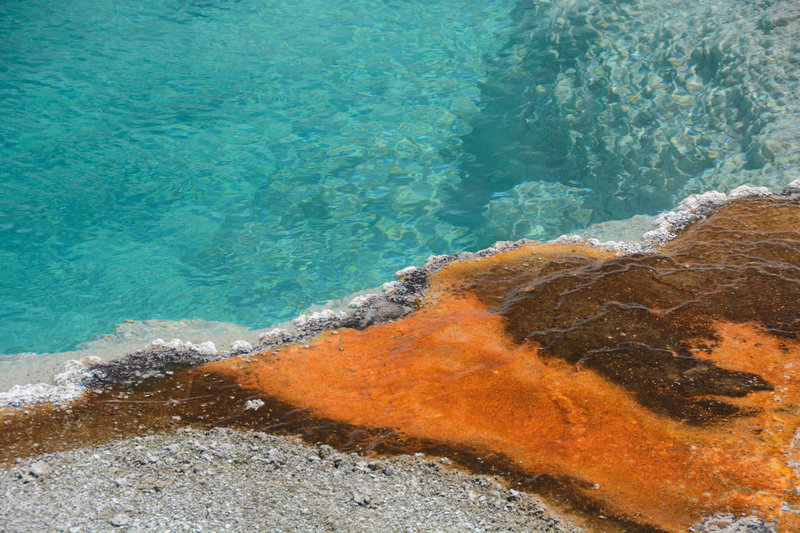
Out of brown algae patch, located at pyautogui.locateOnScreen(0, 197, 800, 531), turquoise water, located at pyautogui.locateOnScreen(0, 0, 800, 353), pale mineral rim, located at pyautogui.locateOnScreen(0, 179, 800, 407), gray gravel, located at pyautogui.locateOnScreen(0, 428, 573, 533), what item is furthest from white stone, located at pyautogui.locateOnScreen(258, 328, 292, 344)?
turquoise water, located at pyautogui.locateOnScreen(0, 0, 800, 353)

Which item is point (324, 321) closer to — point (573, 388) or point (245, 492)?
point (245, 492)

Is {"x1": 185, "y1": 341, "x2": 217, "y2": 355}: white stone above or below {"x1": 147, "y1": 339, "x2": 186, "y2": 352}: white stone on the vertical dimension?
above

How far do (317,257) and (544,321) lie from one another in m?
2.85

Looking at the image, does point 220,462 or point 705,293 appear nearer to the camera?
point 220,462

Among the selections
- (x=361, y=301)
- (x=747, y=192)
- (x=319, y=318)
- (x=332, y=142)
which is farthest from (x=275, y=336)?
(x=747, y=192)

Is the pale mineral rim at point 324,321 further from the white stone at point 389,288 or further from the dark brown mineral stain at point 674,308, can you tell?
the dark brown mineral stain at point 674,308

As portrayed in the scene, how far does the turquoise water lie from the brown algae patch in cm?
175

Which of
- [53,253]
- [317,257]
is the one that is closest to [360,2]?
[317,257]

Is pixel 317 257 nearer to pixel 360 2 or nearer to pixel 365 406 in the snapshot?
pixel 365 406

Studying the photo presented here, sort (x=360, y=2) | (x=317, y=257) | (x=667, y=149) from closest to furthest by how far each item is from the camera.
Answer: (x=317, y=257) < (x=667, y=149) < (x=360, y=2)

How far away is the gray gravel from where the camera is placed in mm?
2957

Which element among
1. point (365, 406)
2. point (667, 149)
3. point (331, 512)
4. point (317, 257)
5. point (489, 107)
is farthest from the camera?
point (489, 107)

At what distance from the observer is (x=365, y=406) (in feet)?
12.1

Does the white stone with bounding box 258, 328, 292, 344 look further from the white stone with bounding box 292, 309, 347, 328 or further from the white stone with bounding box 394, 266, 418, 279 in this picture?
the white stone with bounding box 394, 266, 418, 279
